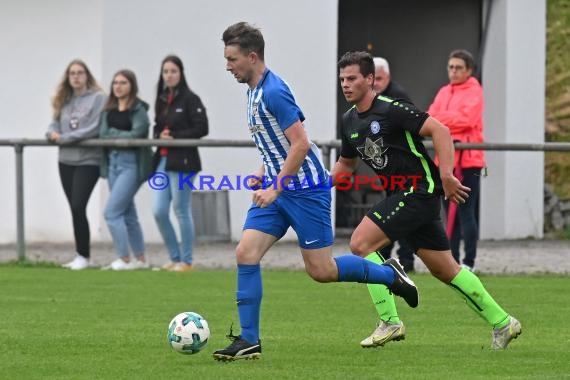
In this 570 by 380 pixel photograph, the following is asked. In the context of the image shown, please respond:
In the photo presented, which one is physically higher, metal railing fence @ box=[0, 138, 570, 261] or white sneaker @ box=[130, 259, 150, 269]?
metal railing fence @ box=[0, 138, 570, 261]

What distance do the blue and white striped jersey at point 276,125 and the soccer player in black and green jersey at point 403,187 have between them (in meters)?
0.63

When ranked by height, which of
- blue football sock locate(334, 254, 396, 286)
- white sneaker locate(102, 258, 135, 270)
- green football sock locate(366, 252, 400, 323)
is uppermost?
blue football sock locate(334, 254, 396, 286)

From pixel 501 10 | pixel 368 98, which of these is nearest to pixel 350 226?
pixel 501 10

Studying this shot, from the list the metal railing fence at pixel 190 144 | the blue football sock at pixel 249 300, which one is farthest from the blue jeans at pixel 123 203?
the blue football sock at pixel 249 300

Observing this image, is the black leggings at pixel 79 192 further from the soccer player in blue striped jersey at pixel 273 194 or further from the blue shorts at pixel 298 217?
the blue shorts at pixel 298 217

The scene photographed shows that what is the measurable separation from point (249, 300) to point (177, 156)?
6.58 meters

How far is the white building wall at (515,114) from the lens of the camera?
61.1 ft

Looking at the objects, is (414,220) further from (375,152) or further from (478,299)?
(478,299)

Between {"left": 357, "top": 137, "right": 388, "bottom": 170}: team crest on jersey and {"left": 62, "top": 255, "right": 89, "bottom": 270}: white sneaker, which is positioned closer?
{"left": 357, "top": 137, "right": 388, "bottom": 170}: team crest on jersey

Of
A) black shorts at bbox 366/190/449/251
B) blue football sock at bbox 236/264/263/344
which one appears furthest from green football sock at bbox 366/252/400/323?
blue football sock at bbox 236/264/263/344

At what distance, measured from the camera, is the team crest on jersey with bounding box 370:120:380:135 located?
9.08 m

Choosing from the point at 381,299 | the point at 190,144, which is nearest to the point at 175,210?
the point at 190,144

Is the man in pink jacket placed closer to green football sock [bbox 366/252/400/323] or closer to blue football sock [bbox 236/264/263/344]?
green football sock [bbox 366/252/400/323]

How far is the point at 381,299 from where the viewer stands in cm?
928
